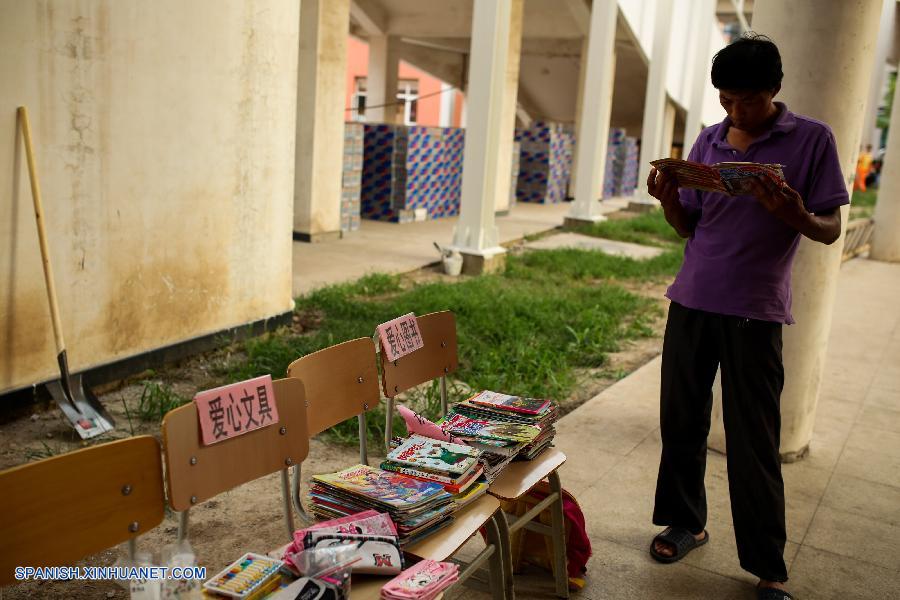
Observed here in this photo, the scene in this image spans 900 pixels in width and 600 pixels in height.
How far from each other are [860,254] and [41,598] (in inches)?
552

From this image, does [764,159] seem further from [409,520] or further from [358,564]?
[358,564]

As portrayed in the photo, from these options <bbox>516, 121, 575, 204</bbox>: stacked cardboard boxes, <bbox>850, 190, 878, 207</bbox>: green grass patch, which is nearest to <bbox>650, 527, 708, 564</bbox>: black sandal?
<bbox>516, 121, 575, 204</bbox>: stacked cardboard boxes

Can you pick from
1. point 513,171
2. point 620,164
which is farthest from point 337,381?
point 620,164

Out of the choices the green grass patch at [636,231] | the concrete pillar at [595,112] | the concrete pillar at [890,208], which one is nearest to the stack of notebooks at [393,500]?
the green grass patch at [636,231]

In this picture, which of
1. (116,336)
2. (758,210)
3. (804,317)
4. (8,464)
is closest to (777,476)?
(758,210)

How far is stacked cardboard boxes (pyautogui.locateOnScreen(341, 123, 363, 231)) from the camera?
1117 centimetres

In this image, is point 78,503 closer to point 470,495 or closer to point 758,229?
point 470,495

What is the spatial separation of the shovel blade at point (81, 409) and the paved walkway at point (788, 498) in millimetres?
2339

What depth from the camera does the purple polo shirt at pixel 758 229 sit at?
2.78 metres

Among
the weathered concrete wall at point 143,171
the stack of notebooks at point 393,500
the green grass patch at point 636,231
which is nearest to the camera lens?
the stack of notebooks at point 393,500

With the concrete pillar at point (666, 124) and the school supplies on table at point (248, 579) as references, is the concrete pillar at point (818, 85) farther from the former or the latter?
the concrete pillar at point (666, 124)

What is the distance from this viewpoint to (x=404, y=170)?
513 inches

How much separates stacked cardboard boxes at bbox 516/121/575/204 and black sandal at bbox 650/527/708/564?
15.2 metres

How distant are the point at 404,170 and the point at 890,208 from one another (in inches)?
297
